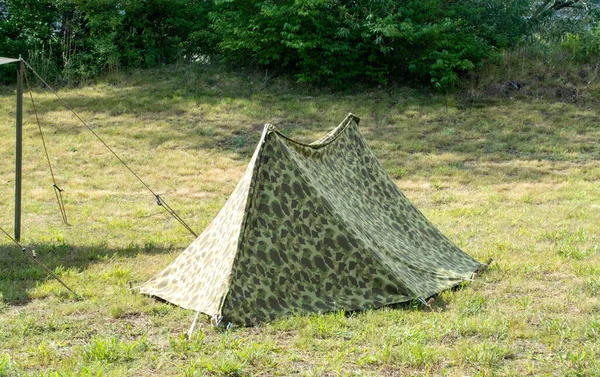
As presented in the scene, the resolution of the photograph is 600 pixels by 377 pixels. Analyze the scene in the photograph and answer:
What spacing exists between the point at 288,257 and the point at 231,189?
601 cm

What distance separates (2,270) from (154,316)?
88.4 inches

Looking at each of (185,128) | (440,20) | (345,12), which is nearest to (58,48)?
(185,128)

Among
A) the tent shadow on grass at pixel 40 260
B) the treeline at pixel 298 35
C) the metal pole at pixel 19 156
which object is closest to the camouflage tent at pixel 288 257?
the tent shadow on grass at pixel 40 260

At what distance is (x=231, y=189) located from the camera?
11227 millimetres

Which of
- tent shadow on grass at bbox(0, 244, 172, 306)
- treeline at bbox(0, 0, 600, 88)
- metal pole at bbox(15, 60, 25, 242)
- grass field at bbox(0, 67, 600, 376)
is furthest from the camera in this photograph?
treeline at bbox(0, 0, 600, 88)

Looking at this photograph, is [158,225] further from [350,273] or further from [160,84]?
[160,84]

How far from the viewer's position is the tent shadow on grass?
236 inches

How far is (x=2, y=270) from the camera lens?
6.71 m

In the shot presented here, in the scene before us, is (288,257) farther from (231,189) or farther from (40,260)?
(231,189)

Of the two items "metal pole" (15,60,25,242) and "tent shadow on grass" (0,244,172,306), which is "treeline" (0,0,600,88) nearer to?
"metal pole" (15,60,25,242)

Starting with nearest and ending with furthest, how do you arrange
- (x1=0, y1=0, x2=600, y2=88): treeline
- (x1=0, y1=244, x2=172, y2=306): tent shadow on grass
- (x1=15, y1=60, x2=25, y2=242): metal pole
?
(x1=0, y1=244, x2=172, y2=306): tent shadow on grass → (x1=15, y1=60, x2=25, y2=242): metal pole → (x1=0, y1=0, x2=600, y2=88): treeline

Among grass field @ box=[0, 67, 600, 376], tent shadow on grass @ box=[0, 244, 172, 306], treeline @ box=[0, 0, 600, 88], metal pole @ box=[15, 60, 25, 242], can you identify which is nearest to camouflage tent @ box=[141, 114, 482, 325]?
grass field @ box=[0, 67, 600, 376]

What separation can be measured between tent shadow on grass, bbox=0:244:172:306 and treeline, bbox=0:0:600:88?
874 centimetres

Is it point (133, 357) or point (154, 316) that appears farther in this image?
point (154, 316)
